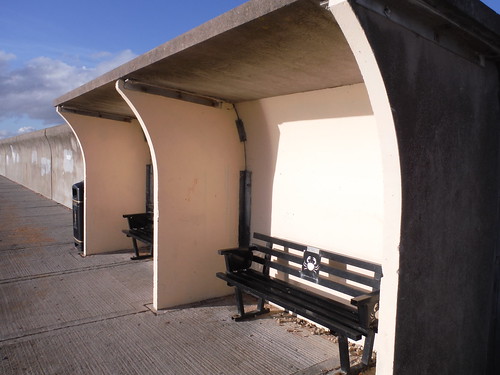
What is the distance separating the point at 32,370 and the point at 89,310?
122 centimetres

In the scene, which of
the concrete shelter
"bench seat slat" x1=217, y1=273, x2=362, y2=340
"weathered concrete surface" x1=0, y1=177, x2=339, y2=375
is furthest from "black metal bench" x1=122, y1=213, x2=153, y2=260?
"bench seat slat" x1=217, y1=273, x2=362, y2=340

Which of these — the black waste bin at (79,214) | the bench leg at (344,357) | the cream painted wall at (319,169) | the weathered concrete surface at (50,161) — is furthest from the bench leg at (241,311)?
the weathered concrete surface at (50,161)

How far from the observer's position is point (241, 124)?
4.88m

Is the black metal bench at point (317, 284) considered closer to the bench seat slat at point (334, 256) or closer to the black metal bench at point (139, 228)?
the bench seat slat at point (334, 256)

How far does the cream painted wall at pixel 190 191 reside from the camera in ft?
14.0

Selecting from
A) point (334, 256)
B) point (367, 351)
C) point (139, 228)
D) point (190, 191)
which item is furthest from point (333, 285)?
point (139, 228)

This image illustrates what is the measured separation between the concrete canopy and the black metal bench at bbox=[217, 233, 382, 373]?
1620mm

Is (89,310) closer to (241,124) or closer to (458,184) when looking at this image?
(241,124)

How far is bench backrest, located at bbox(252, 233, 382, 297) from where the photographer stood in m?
3.35

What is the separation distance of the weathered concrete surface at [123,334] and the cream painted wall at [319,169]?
3.36 feet

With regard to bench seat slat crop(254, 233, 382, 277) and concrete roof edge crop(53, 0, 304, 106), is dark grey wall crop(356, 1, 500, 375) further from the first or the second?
bench seat slat crop(254, 233, 382, 277)

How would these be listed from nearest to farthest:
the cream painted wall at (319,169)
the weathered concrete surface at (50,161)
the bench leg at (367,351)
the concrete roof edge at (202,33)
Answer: the concrete roof edge at (202,33)
the bench leg at (367,351)
the cream painted wall at (319,169)
the weathered concrete surface at (50,161)

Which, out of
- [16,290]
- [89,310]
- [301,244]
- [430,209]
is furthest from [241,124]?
[16,290]

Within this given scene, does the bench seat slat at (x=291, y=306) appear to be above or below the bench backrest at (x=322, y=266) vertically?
below
